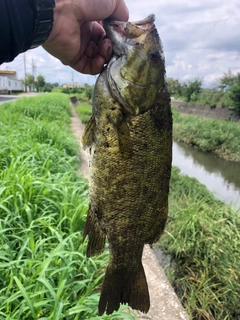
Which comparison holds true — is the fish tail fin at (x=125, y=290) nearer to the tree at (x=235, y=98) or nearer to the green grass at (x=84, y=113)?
the green grass at (x=84, y=113)

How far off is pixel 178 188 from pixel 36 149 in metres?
4.57

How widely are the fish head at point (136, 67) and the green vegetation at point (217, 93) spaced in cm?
1505

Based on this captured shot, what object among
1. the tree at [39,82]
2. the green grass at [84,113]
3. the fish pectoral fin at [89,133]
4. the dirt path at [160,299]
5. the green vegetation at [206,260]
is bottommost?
the tree at [39,82]

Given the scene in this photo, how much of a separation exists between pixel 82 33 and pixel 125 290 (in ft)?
4.61

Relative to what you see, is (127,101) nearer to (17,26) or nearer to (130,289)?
(17,26)

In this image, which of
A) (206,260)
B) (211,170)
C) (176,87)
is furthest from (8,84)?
(206,260)

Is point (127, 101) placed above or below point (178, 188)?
above

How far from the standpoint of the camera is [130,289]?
177 centimetres

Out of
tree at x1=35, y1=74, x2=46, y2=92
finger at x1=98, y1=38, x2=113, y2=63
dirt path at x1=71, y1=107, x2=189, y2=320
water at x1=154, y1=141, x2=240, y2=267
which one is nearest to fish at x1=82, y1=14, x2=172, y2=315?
finger at x1=98, y1=38, x2=113, y2=63

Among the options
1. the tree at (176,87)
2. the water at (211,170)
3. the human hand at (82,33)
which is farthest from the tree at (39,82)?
the human hand at (82,33)

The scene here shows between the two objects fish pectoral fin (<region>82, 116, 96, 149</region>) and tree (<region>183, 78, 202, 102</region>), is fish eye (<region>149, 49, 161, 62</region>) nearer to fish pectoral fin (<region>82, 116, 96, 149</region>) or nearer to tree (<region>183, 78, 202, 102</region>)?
fish pectoral fin (<region>82, 116, 96, 149</region>)

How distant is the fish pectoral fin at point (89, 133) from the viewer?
1.57m

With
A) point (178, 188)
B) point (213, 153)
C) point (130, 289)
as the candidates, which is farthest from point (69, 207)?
point (213, 153)

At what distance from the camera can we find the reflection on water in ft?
37.8
